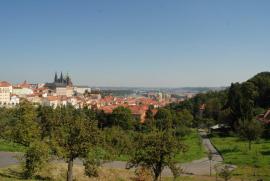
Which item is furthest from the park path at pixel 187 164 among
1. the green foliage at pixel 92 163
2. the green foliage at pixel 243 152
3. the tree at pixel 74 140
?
the tree at pixel 74 140

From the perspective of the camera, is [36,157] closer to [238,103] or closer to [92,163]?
[92,163]

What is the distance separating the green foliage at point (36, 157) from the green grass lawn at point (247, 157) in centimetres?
1969

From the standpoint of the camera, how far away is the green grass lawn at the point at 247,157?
3972cm

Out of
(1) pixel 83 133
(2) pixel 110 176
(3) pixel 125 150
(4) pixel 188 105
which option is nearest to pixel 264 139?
(3) pixel 125 150

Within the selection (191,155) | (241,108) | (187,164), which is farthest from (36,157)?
(241,108)

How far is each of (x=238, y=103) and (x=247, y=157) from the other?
26.4m

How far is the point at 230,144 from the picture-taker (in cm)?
6506

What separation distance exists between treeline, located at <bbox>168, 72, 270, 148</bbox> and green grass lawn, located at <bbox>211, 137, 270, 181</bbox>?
1.91 metres

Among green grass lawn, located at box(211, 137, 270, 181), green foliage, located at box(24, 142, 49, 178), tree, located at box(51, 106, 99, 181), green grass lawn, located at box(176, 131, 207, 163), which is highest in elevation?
tree, located at box(51, 106, 99, 181)

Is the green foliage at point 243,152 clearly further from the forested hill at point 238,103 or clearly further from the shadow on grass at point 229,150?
the forested hill at point 238,103

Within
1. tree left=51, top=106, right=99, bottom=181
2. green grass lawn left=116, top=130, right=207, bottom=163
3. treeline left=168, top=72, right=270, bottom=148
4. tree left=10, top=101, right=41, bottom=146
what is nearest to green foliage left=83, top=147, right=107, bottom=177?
tree left=51, top=106, right=99, bottom=181

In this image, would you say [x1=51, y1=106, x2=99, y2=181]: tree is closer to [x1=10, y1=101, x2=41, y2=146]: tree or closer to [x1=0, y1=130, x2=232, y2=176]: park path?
[x1=10, y1=101, x2=41, y2=146]: tree

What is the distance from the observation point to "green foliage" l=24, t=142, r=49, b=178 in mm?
27203

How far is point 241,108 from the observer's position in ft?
240
